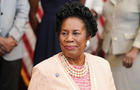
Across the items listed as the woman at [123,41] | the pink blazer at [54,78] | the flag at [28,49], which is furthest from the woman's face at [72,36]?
the flag at [28,49]

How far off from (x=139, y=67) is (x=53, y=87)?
1332mm

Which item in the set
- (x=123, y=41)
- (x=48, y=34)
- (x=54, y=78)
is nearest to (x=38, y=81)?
(x=54, y=78)

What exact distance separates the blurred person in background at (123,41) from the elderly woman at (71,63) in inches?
33.7

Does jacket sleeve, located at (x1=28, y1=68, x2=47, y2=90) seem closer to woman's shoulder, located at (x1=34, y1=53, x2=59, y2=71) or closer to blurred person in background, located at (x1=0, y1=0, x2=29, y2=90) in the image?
woman's shoulder, located at (x1=34, y1=53, x2=59, y2=71)

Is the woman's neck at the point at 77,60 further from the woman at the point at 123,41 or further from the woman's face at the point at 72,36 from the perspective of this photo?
the woman at the point at 123,41

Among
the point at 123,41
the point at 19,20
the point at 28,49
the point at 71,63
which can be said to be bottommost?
the point at 28,49

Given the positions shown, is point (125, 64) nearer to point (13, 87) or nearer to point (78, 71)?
point (78, 71)

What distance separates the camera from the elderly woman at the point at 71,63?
2137 millimetres

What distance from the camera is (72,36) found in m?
2.18

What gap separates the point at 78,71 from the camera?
2234 mm

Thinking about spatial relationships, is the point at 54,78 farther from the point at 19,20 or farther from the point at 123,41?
the point at 123,41

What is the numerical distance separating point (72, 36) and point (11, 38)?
97 cm

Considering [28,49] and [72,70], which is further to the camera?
[28,49]

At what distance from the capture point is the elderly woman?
2.14 meters
